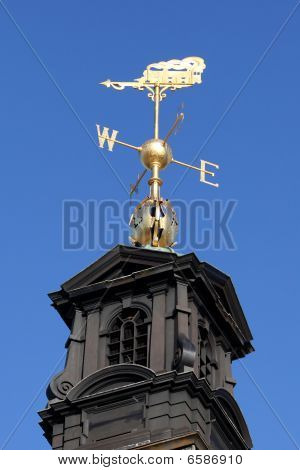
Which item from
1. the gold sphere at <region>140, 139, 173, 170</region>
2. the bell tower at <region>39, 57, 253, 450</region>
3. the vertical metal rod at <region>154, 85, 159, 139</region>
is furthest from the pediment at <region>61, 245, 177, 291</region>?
the vertical metal rod at <region>154, 85, 159, 139</region>

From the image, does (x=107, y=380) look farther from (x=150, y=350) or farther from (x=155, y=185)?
(x=155, y=185)

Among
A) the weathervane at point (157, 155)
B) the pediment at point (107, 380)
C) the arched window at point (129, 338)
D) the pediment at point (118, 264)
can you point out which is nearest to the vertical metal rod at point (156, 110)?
the weathervane at point (157, 155)

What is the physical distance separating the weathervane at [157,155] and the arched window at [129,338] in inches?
124

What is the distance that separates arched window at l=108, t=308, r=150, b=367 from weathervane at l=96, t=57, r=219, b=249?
3.14m

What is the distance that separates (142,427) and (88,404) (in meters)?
2.09

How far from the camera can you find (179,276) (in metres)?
63.1

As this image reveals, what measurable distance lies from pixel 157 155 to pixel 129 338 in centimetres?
786

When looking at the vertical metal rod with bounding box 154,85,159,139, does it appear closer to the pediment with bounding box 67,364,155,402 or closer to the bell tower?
the bell tower

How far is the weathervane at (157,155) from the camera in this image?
65.8 m

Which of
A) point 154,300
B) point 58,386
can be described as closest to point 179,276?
point 154,300

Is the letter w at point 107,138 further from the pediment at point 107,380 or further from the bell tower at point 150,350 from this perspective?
the pediment at point 107,380

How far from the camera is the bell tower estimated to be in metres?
59.9

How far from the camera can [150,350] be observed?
202 ft
